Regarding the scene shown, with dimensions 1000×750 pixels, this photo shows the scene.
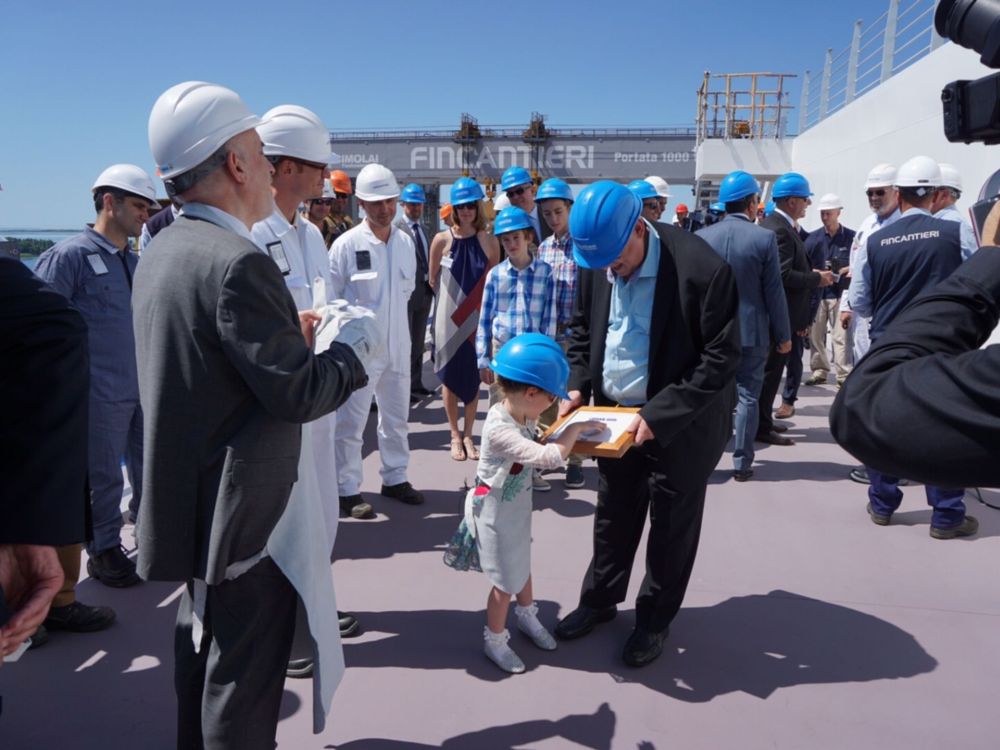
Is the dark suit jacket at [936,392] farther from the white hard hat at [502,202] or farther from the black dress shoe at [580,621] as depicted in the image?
the white hard hat at [502,202]

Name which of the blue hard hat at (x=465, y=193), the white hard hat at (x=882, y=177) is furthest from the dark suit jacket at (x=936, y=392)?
the white hard hat at (x=882, y=177)

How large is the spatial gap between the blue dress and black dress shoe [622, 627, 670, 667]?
2.92 meters

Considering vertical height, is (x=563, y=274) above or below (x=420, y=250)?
below

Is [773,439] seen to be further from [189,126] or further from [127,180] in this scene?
→ [189,126]

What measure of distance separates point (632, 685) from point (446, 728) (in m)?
0.76

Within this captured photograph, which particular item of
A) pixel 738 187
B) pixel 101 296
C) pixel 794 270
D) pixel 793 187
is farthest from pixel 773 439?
pixel 101 296

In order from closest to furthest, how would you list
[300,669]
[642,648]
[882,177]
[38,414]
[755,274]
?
[38,414]
[300,669]
[642,648]
[755,274]
[882,177]

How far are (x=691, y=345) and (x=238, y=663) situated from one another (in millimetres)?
1855

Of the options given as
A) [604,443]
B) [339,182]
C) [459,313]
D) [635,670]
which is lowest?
[635,670]

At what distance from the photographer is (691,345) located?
8.62 ft

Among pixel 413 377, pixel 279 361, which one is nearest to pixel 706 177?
pixel 413 377

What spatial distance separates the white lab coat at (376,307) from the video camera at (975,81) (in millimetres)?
3134

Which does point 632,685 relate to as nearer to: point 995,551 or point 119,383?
point 995,551

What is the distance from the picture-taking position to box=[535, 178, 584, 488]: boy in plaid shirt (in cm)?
471
